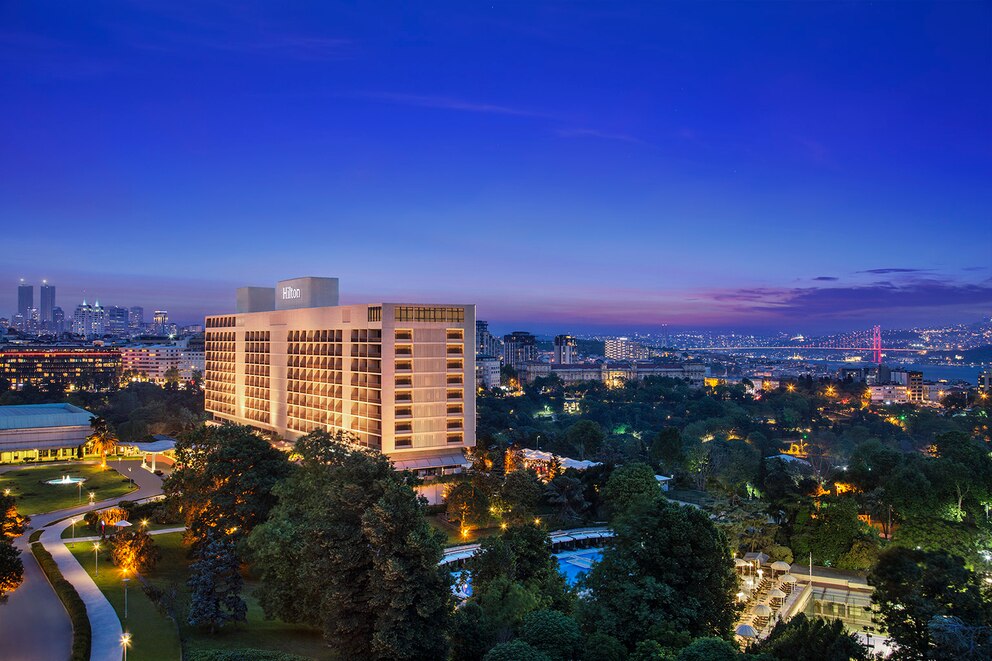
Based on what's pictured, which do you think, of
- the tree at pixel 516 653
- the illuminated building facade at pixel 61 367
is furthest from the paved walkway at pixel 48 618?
the illuminated building facade at pixel 61 367

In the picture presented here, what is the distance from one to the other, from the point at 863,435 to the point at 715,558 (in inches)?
2228

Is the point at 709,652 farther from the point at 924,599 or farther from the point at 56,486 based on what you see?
the point at 56,486

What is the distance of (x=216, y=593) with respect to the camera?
24.4m

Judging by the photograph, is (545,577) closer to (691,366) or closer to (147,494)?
(147,494)

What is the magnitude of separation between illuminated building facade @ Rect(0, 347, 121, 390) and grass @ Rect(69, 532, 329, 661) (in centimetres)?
9938

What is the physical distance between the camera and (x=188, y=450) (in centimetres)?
4159

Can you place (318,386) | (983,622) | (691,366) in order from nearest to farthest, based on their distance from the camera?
(983,622)
(318,386)
(691,366)

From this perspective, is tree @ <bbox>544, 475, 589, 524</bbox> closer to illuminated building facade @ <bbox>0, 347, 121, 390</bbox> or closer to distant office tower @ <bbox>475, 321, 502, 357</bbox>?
illuminated building facade @ <bbox>0, 347, 121, 390</bbox>

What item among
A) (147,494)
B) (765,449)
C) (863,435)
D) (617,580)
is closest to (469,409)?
(147,494)

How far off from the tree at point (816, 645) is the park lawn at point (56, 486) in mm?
43474

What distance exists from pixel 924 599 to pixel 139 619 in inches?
1019

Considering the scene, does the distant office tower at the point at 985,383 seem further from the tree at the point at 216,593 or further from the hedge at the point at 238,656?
the hedge at the point at 238,656

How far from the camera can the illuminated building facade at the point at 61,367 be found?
11788 cm

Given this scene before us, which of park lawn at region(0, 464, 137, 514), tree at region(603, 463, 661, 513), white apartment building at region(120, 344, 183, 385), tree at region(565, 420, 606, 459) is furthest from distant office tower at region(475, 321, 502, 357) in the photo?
tree at region(603, 463, 661, 513)
